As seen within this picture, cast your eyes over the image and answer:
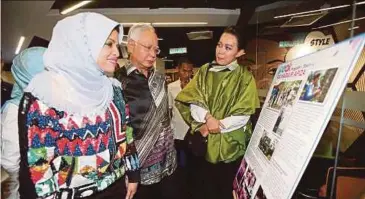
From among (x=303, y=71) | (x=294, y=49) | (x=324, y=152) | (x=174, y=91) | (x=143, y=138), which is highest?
(x=294, y=49)

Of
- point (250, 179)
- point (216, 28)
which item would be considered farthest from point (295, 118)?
point (216, 28)

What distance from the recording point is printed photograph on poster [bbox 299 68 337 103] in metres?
0.76

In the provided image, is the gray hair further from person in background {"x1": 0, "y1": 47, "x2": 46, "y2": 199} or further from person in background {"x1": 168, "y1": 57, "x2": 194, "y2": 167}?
person in background {"x1": 168, "y1": 57, "x2": 194, "y2": 167}

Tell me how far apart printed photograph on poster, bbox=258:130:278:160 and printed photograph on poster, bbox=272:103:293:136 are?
33 mm

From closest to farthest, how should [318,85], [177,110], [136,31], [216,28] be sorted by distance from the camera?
[318,85] < [136,31] < [177,110] < [216,28]

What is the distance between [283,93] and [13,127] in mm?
971

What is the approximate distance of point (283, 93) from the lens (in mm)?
1123

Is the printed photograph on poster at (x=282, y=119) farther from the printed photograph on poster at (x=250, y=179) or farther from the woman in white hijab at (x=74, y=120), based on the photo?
the woman in white hijab at (x=74, y=120)

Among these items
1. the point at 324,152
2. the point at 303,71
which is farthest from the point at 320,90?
the point at 324,152

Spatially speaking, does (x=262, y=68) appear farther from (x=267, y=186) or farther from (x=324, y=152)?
(x=267, y=186)

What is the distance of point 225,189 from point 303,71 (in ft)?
3.34

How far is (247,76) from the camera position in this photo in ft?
5.56

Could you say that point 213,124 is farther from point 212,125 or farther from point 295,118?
point 295,118

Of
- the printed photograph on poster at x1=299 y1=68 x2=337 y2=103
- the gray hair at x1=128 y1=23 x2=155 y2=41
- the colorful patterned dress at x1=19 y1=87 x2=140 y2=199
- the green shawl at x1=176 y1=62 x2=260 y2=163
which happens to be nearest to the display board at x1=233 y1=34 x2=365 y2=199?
the printed photograph on poster at x1=299 y1=68 x2=337 y2=103
